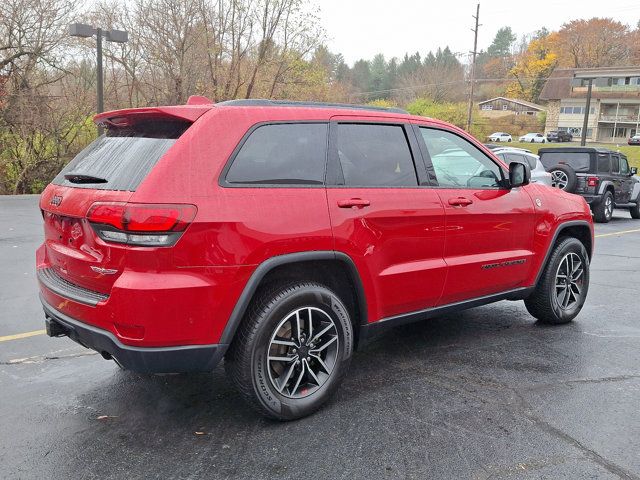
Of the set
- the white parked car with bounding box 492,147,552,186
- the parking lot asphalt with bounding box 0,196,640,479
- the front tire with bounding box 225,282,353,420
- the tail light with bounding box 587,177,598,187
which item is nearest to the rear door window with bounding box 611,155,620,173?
the tail light with bounding box 587,177,598,187

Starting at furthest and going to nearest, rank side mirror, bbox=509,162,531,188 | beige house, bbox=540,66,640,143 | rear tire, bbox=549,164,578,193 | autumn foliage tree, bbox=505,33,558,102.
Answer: autumn foliage tree, bbox=505,33,558,102
beige house, bbox=540,66,640,143
rear tire, bbox=549,164,578,193
side mirror, bbox=509,162,531,188

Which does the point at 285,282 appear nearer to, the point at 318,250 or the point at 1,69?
the point at 318,250

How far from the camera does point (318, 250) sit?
311 centimetres

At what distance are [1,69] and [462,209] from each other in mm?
18885

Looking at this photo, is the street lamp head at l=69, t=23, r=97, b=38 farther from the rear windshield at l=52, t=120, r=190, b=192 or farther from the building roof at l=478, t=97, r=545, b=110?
the building roof at l=478, t=97, r=545, b=110

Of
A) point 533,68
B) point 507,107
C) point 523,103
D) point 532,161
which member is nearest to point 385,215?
point 532,161

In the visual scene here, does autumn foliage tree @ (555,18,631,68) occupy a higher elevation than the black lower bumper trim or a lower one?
higher

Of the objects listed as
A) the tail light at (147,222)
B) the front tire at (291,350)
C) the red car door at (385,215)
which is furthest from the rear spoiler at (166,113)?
the front tire at (291,350)

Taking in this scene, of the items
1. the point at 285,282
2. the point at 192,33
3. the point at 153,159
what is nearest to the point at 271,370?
the point at 285,282

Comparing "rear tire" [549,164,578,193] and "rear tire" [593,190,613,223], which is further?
"rear tire" [593,190,613,223]

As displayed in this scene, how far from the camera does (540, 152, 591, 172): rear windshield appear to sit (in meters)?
14.5

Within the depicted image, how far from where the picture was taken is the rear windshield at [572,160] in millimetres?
14508

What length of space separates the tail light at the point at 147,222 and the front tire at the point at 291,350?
0.63 meters

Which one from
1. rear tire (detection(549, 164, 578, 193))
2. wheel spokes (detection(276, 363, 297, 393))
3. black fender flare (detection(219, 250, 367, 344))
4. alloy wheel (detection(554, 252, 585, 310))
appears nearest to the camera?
black fender flare (detection(219, 250, 367, 344))
